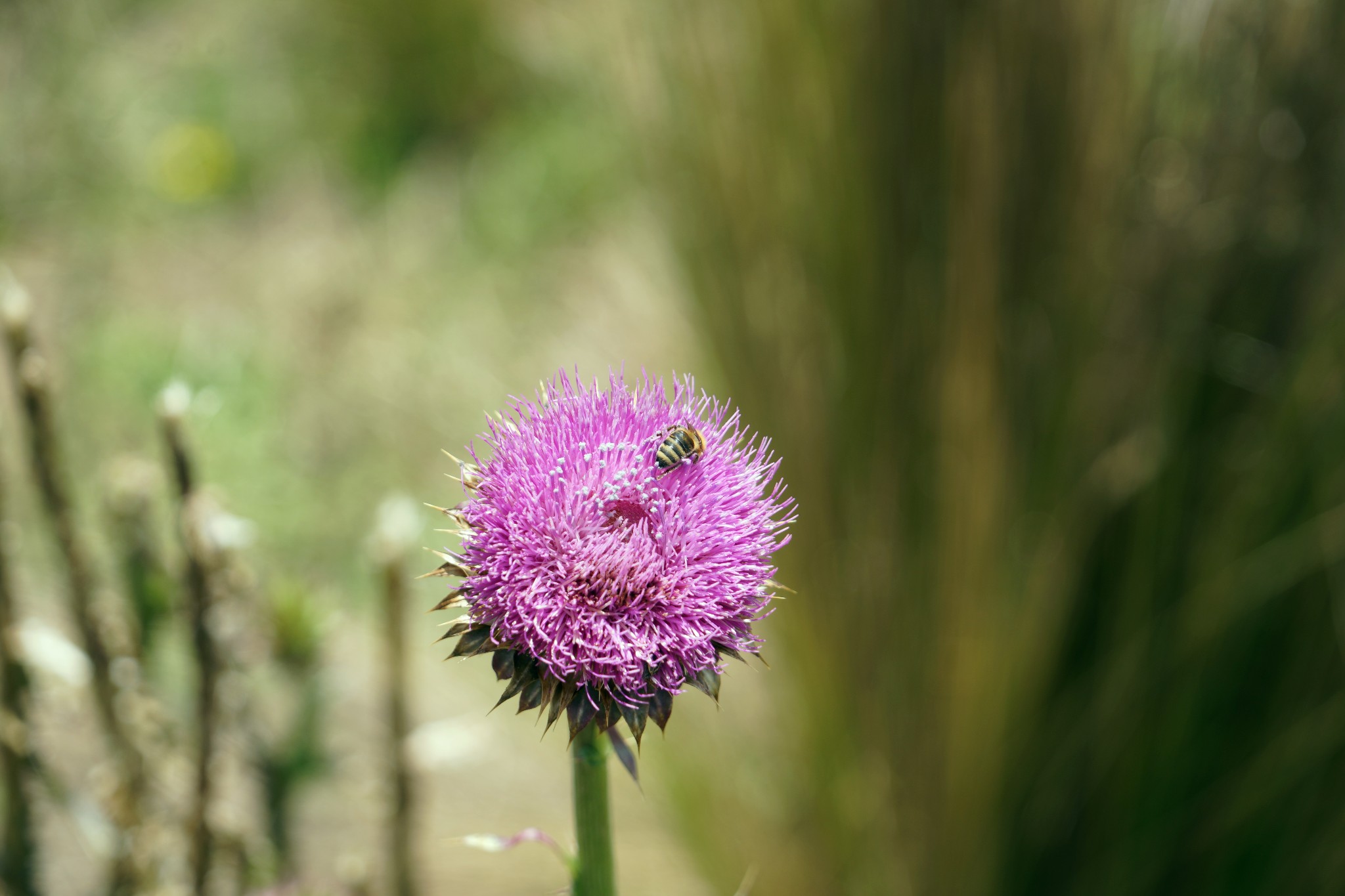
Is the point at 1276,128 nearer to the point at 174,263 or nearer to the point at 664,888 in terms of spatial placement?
the point at 664,888

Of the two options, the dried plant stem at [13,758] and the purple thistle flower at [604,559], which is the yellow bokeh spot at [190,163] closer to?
the dried plant stem at [13,758]

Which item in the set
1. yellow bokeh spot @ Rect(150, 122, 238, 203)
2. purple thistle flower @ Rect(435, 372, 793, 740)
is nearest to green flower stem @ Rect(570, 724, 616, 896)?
purple thistle flower @ Rect(435, 372, 793, 740)

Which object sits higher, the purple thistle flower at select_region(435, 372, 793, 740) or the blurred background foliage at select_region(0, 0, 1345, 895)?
the blurred background foliage at select_region(0, 0, 1345, 895)

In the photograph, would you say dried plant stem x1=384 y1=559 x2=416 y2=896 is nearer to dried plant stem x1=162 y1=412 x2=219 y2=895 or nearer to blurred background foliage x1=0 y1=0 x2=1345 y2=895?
blurred background foliage x1=0 y1=0 x2=1345 y2=895

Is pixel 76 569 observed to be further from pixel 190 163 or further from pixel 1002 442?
pixel 190 163

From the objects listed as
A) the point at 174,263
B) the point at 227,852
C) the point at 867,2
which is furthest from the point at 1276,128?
the point at 174,263

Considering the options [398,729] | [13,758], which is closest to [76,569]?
[13,758]
